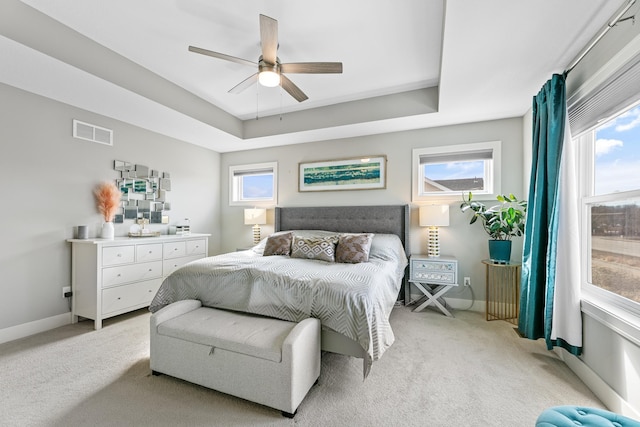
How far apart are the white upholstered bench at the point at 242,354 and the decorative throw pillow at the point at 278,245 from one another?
3.95ft

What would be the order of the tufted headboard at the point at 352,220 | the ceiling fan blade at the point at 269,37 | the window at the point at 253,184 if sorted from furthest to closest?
the window at the point at 253,184 < the tufted headboard at the point at 352,220 < the ceiling fan blade at the point at 269,37

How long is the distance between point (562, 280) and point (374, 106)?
8.69ft

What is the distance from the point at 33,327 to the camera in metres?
2.73

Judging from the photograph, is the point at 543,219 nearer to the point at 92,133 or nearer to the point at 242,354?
the point at 242,354

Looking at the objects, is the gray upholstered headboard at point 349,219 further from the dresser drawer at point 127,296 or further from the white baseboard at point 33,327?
the white baseboard at point 33,327

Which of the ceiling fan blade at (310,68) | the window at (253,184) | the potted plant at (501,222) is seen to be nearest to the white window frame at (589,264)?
the potted plant at (501,222)

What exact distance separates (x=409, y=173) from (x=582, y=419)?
3.09 metres

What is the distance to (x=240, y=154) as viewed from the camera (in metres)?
5.00

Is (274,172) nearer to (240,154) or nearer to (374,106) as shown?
(240,154)

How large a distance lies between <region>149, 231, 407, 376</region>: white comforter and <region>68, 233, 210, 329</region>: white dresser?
90cm

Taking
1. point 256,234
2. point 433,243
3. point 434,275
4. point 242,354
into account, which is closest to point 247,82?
point 242,354

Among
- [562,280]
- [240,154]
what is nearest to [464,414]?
[562,280]

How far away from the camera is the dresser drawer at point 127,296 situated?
9.62 feet

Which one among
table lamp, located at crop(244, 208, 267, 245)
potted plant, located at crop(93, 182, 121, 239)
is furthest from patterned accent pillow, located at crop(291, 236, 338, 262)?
potted plant, located at crop(93, 182, 121, 239)
